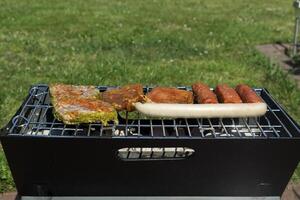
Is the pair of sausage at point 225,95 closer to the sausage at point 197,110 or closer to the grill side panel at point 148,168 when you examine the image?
the sausage at point 197,110

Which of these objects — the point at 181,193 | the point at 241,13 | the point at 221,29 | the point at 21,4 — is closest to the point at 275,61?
the point at 221,29

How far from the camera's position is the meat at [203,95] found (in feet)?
8.91

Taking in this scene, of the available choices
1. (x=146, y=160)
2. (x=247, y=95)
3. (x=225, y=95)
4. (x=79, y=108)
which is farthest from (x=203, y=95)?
(x=79, y=108)

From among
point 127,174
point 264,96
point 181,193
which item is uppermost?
point 264,96

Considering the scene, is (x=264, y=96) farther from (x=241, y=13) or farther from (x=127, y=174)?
(x=241, y=13)

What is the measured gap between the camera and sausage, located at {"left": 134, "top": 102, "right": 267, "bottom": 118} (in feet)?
8.08

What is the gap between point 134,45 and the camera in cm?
816

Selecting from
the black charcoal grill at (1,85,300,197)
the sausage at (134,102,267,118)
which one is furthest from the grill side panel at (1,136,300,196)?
the sausage at (134,102,267,118)

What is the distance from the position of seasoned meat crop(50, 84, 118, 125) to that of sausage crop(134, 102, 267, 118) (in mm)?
211

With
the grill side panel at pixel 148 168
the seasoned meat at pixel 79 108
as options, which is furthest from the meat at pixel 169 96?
the grill side panel at pixel 148 168

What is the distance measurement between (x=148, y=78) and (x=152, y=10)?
5.75 m

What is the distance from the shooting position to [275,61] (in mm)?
7566

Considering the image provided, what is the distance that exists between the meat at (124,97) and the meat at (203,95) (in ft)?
1.16

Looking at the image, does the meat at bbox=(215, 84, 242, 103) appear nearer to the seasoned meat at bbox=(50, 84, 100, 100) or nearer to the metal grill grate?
the metal grill grate
